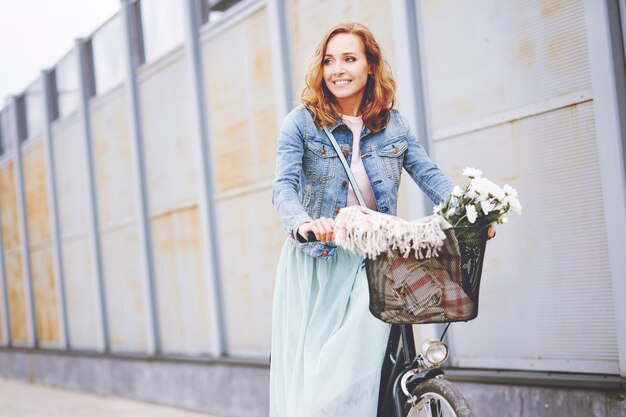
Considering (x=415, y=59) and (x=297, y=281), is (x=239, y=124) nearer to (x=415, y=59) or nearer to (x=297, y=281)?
(x=415, y=59)

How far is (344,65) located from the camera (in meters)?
3.65

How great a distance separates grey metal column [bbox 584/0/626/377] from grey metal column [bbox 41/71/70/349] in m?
9.41

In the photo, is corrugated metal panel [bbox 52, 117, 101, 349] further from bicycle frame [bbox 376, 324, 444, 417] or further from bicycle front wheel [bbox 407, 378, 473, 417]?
bicycle front wheel [bbox 407, 378, 473, 417]

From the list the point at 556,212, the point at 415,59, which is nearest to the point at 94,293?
the point at 415,59

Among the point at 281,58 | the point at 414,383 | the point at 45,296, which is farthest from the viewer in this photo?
the point at 45,296

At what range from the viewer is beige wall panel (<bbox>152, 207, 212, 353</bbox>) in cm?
901

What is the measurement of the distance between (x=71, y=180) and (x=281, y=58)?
18.5 feet

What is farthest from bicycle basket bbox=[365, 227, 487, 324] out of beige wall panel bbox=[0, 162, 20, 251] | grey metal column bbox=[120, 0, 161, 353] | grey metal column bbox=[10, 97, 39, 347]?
beige wall panel bbox=[0, 162, 20, 251]

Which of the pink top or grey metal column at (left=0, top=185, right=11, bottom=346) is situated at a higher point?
the pink top

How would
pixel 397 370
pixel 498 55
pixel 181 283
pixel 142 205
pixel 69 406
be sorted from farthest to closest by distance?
pixel 69 406 < pixel 142 205 < pixel 181 283 < pixel 498 55 < pixel 397 370

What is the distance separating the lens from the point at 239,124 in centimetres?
819

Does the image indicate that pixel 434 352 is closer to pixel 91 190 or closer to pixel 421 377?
pixel 421 377

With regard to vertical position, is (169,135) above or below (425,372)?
above

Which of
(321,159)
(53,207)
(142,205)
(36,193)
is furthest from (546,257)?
(36,193)
